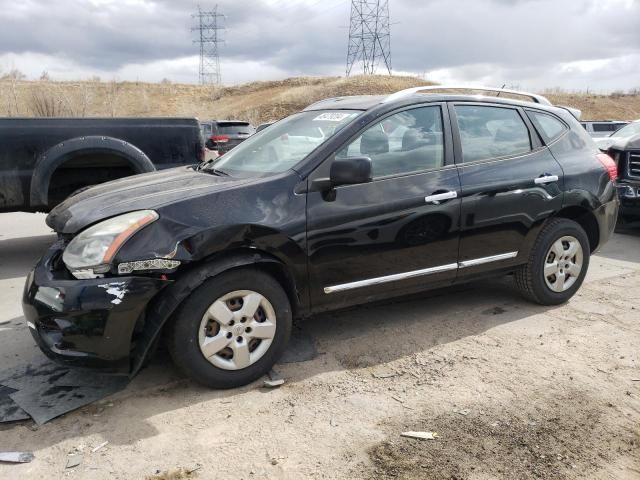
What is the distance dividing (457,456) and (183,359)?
1.56 metres

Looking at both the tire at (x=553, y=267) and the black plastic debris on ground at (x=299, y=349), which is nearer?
the black plastic debris on ground at (x=299, y=349)

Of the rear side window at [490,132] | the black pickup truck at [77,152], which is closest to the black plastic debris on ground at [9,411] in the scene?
the black pickup truck at [77,152]

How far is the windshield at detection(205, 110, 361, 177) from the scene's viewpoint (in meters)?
3.70

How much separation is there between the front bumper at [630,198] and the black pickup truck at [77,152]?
5.67 meters

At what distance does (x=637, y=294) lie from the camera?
16.5 feet

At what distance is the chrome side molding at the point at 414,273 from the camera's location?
11.8ft

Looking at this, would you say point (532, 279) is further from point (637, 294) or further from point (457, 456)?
point (457, 456)

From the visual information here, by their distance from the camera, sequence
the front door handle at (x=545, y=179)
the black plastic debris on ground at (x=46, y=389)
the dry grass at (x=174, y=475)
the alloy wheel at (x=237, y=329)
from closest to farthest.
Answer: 1. the dry grass at (x=174, y=475)
2. the black plastic debris on ground at (x=46, y=389)
3. the alloy wheel at (x=237, y=329)
4. the front door handle at (x=545, y=179)

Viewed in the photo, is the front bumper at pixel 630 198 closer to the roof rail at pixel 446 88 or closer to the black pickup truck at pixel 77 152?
the roof rail at pixel 446 88

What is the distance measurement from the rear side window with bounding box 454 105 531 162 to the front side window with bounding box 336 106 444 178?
0.75ft

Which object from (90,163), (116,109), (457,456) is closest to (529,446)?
(457,456)

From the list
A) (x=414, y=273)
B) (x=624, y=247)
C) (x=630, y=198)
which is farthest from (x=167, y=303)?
(x=630, y=198)

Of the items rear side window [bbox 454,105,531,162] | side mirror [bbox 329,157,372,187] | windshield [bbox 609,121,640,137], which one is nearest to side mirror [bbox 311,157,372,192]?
side mirror [bbox 329,157,372,187]

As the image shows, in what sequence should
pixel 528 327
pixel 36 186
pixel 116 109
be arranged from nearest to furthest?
pixel 528 327, pixel 36 186, pixel 116 109
